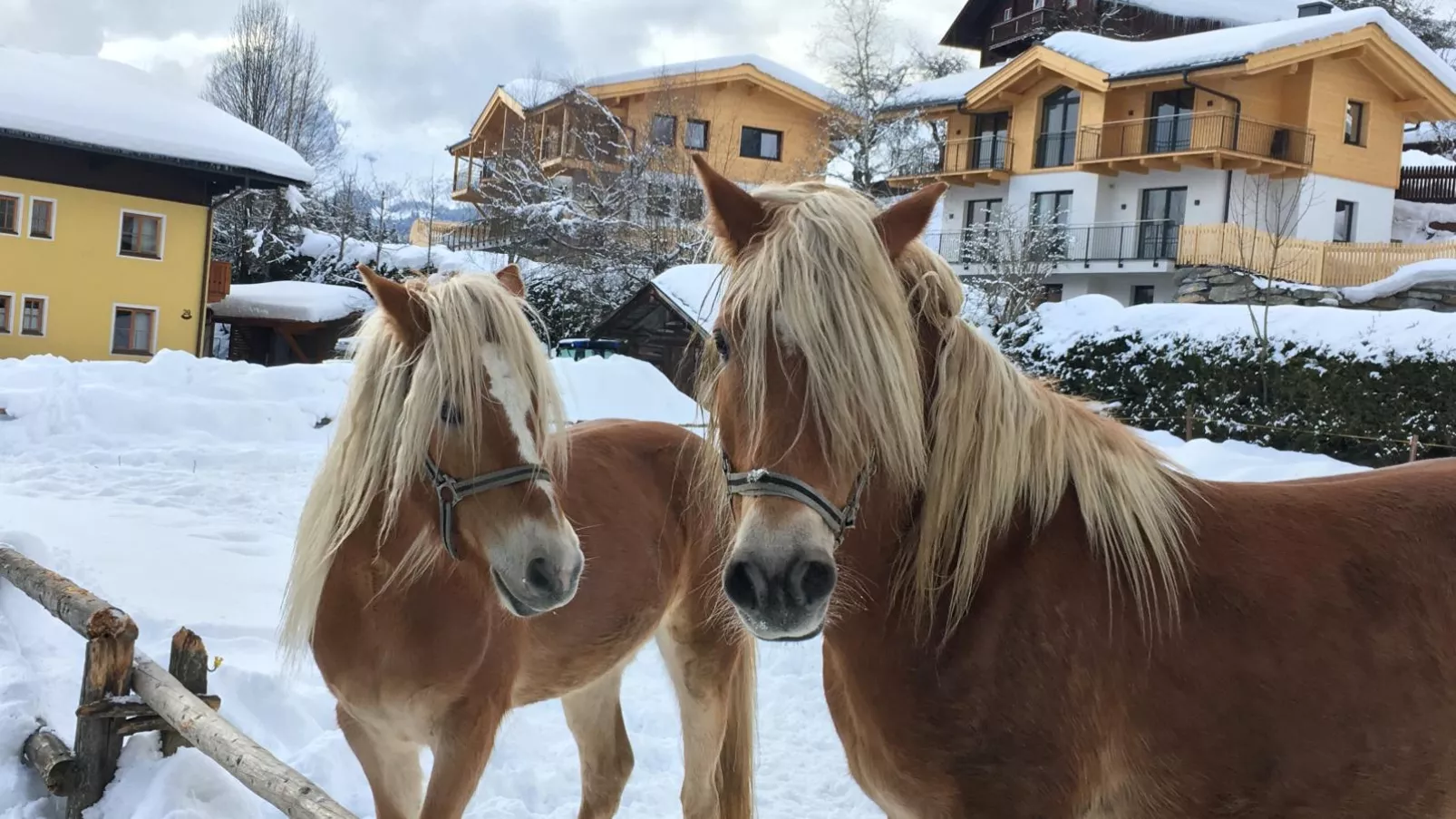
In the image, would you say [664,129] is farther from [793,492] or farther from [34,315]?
[793,492]

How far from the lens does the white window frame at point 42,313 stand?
71.3ft

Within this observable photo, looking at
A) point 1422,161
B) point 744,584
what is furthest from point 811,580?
point 1422,161

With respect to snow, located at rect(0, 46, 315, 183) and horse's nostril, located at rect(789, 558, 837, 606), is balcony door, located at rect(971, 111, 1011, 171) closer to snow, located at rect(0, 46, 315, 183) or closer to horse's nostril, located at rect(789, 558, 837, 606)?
snow, located at rect(0, 46, 315, 183)

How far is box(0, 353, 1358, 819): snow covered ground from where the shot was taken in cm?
429

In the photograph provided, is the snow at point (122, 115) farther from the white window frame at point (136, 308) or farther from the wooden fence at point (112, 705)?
the wooden fence at point (112, 705)

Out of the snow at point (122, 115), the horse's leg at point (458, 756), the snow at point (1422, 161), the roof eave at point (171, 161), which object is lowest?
the horse's leg at point (458, 756)

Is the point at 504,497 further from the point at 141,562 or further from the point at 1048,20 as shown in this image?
the point at 1048,20

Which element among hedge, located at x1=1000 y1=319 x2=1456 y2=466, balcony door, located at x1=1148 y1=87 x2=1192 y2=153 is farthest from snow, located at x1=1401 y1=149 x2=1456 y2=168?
hedge, located at x1=1000 y1=319 x2=1456 y2=466

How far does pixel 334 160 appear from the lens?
44.0 m

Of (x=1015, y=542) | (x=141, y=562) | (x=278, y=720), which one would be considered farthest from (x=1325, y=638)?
(x=141, y=562)

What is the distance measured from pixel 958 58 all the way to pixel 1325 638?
43.2m

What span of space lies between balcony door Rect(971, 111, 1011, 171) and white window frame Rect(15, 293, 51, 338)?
2500cm

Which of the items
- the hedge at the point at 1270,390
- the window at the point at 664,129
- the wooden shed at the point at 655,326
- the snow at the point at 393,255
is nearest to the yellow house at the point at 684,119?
the window at the point at 664,129

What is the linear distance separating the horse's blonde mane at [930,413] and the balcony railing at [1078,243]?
68.2ft
